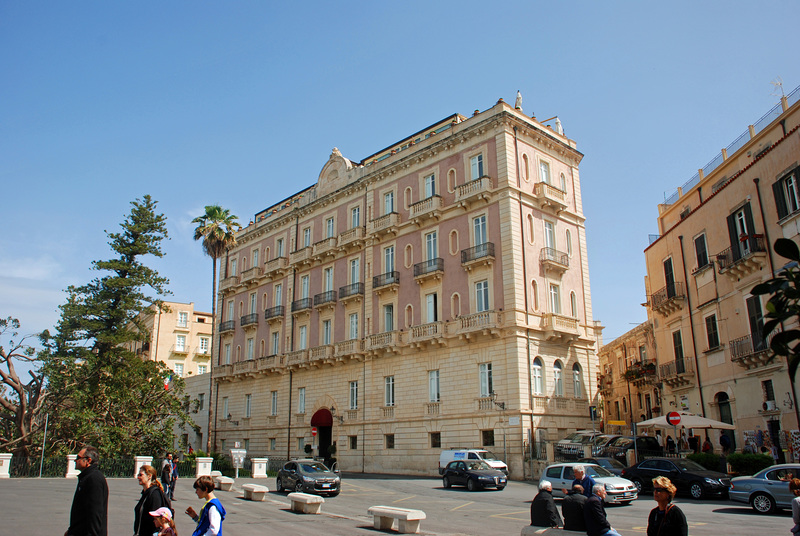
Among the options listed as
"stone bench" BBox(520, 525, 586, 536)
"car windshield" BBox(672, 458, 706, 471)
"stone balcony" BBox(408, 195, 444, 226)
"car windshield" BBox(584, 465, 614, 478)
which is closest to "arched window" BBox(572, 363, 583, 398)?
"stone balcony" BBox(408, 195, 444, 226)

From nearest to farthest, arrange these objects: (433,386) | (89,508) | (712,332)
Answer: (89,508), (712,332), (433,386)

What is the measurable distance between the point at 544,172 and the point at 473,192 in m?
5.41

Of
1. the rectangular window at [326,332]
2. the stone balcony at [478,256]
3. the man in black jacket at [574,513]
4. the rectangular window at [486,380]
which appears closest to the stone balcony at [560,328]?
the rectangular window at [486,380]

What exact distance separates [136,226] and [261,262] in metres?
13.0

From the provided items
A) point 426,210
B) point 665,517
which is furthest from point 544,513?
point 426,210

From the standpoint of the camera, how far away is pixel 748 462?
2400 centimetres

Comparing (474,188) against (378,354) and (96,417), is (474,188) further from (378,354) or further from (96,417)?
(96,417)

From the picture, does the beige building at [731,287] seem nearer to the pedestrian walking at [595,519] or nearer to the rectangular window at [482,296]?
the rectangular window at [482,296]

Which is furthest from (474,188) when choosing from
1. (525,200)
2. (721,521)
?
(721,521)

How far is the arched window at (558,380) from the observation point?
34281 millimetres

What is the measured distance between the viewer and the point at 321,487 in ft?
81.1

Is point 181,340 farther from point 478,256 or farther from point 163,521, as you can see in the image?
point 163,521

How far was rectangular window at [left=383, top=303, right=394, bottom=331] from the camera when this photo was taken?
131 feet

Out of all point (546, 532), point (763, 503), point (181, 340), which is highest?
point (181, 340)
